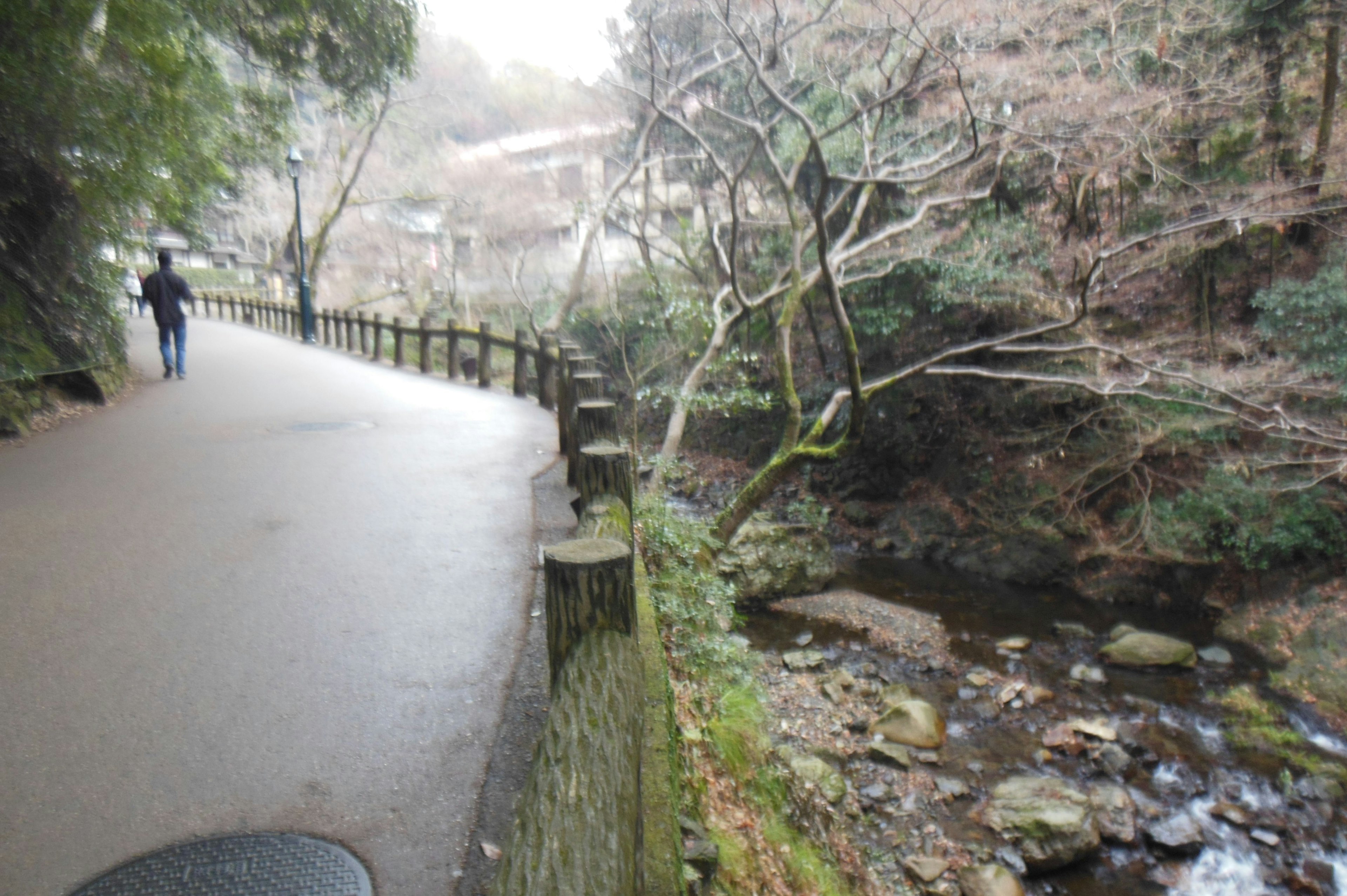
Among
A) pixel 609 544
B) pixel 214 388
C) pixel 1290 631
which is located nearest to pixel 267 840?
pixel 609 544

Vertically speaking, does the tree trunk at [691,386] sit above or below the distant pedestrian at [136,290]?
below

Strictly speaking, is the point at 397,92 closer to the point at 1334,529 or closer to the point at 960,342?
the point at 960,342

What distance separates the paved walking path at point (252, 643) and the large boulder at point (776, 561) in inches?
191

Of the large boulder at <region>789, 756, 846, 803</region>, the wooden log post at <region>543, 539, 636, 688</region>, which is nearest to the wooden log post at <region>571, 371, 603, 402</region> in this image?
the wooden log post at <region>543, 539, 636, 688</region>

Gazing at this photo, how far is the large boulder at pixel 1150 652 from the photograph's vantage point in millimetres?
9828

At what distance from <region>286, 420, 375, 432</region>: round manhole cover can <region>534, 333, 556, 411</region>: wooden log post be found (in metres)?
2.22

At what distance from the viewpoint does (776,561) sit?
12102 millimetres

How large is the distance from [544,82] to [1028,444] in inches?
791

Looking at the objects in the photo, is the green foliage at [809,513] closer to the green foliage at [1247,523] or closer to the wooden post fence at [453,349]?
the green foliage at [1247,523]

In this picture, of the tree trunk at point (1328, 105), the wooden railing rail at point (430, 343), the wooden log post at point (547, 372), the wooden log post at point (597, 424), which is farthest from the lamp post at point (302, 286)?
the tree trunk at point (1328, 105)

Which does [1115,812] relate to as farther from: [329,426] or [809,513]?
[329,426]

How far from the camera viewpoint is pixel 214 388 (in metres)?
11.5

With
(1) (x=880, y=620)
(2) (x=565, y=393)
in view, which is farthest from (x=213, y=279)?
(2) (x=565, y=393)

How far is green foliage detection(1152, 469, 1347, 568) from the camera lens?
33.1ft
